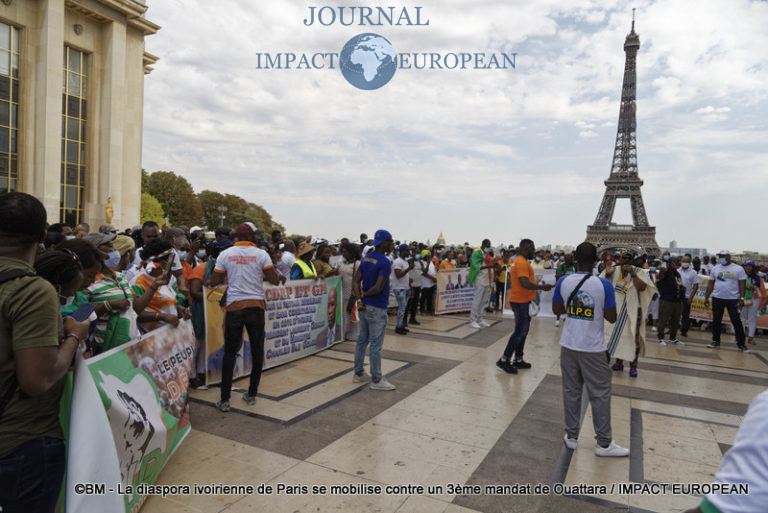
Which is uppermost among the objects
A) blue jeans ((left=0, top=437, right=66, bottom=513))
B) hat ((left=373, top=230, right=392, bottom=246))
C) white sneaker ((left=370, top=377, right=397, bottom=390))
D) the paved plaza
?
hat ((left=373, top=230, right=392, bottom=246))

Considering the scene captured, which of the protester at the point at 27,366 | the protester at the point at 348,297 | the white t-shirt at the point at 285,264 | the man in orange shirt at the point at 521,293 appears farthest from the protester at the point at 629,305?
the protester at the point at 27,366

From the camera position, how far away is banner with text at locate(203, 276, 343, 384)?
5863 mm

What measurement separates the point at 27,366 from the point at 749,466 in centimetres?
231

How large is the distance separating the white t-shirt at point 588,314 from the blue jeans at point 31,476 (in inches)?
148

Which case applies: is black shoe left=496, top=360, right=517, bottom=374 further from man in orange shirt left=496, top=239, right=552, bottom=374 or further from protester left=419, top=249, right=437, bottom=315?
protester left=419, top=249, right=437, bottom=315

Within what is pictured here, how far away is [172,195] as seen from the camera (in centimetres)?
6031

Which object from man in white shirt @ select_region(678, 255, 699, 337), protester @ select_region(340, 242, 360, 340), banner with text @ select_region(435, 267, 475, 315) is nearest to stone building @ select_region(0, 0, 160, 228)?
banner with text @ select_region(435, 267, 475, 315)

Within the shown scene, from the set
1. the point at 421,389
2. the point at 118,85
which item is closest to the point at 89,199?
the point at 118,85

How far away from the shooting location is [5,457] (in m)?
1.82

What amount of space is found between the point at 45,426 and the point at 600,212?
223ft

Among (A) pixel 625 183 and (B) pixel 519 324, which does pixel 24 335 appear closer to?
(B) pixel 519 324

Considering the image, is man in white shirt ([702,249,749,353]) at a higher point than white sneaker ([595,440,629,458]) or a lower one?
higher

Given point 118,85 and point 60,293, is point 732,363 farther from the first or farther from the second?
point 118,85

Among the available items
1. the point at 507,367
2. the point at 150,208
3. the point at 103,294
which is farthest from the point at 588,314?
the point at 150,208
